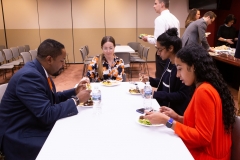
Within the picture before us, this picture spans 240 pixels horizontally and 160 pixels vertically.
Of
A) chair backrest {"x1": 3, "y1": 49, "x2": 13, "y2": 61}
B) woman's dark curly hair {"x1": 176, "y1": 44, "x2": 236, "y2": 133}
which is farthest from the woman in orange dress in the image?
chair backrest {"x1": 3, "y1": 49, "x2": 13, "y2": 61}

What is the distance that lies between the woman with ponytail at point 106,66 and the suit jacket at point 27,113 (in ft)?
4.37

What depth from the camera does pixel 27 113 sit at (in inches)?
62.2

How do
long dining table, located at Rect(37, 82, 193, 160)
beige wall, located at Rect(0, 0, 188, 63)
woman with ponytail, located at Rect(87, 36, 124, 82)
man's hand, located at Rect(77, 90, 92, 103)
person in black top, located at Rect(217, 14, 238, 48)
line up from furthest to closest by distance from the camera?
beige wall, located at Rect(0, 0, 188, 63) → person in black top, located at Rect(217, 14, 238, 48) → woman with ponytail, located at Rect(87, 36, 124, 82) → man's hand, located at Rect(77, 90, 92, 103) → long dining table, located at Rect(37, 82, 193, 160)

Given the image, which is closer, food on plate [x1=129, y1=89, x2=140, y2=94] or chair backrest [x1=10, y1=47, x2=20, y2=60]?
food on plate [x1=129, y1=89, x2=140, y2=94]

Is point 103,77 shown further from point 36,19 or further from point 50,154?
point 36,19

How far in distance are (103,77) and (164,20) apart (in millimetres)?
1558

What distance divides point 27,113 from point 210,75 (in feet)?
4.20

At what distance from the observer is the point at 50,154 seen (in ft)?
3.77

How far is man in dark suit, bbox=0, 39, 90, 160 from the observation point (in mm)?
1497

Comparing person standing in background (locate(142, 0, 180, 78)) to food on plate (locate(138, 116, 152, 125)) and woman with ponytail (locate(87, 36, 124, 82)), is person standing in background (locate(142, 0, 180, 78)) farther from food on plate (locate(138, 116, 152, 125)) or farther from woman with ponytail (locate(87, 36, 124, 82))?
food on plate (locate(138, 116, 152, 125))

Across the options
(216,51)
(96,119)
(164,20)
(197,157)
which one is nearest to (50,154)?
(96,119)

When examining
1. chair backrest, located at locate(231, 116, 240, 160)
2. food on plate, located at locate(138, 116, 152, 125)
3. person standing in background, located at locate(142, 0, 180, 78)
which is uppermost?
person standing in background, located at locate(142, 0, 180, 78)

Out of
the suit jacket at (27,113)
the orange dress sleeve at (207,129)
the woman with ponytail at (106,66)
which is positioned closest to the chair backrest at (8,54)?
the woman with ponytail at (106,66)

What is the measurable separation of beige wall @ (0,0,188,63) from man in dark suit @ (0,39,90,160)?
23.3 ft
